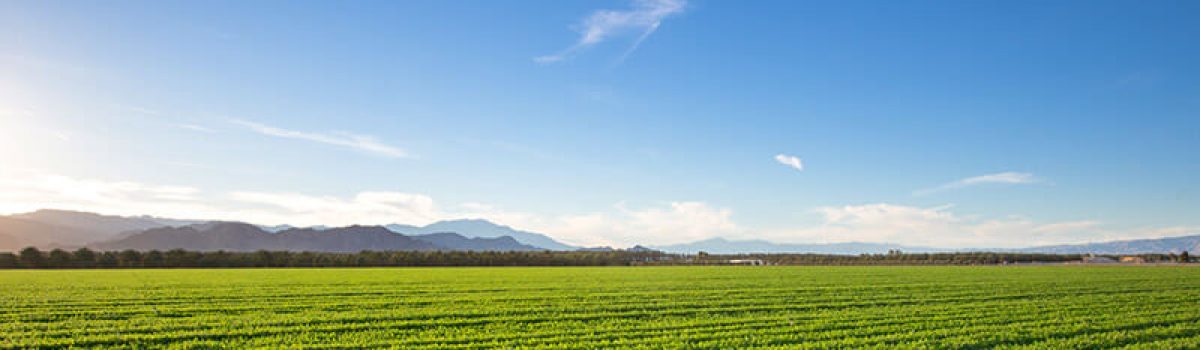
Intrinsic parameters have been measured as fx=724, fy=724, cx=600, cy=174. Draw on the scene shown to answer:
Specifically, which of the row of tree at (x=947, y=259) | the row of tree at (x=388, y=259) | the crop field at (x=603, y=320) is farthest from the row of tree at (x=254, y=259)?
the crop field at (x=603, y=320)

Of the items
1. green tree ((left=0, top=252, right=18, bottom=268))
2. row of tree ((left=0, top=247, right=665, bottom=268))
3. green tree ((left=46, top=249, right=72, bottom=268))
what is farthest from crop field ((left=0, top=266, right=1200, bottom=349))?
green tree ((left=46, top=249, right=72, bottom=268))

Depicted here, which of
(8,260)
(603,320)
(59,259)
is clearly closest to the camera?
(603,320)

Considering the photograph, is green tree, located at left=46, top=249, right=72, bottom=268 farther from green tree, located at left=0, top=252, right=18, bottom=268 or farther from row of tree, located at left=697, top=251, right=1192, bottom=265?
row of tree, located at left=697, top=251, right=1192, bottom=265

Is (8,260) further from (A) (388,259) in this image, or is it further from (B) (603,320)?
(B) (603,320)

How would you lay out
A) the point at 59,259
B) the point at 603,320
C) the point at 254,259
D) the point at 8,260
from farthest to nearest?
the point at 254,259 < the point at 59,259 < the point at 8,260 < the point at 603,320

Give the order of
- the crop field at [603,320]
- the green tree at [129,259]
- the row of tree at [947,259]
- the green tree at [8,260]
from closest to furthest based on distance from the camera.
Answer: the crop field at [603,320]
the green tree at [8,260]
the green tree at [129,259]
the row of tree at [947,259]

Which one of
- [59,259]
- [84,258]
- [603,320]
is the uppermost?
[84,258]

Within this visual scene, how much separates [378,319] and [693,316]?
8.63 metres

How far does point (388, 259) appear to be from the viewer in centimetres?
9856

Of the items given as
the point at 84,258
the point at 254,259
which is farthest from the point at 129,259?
the point at 254,259

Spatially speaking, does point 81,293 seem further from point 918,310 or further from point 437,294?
point 918,310

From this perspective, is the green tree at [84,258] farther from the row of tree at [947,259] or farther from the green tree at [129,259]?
the row of tree at [947,259]

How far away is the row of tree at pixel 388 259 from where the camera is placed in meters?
85.0

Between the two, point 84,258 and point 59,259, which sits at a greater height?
point 84,258
